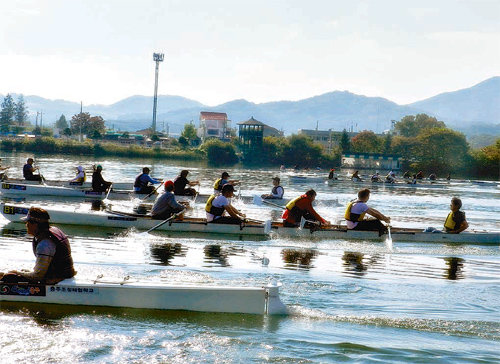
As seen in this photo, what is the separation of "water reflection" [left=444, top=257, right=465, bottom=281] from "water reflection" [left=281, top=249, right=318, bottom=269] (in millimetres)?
3425

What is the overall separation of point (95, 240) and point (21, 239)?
1978 millimetres

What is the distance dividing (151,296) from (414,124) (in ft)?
498

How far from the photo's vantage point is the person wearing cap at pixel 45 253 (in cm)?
973

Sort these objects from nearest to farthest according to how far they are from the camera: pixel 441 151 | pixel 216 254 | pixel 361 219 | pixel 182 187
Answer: pixel 216 254 < pixel 361 219 < pixel 182 187 < pixel 441 151

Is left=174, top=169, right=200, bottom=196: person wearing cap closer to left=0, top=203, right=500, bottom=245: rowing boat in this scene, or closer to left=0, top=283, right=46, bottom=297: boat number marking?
left=0, top=203, right=500, bottom=245: rowing boat

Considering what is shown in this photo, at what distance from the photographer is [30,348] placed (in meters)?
8.90

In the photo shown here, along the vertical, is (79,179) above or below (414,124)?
below

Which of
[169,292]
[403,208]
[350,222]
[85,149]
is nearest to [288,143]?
[85,149]

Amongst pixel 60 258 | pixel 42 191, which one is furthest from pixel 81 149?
pixel 60 258

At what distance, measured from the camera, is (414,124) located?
155 meters

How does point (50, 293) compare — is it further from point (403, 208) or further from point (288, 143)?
point (288, 143)

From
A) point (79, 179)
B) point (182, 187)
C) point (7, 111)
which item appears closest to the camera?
point (182, 187)

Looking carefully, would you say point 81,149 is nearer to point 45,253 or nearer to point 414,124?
point 414,124

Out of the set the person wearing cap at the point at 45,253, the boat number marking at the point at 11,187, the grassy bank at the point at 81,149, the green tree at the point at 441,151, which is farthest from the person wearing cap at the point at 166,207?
the green tree at the point at 441,151
